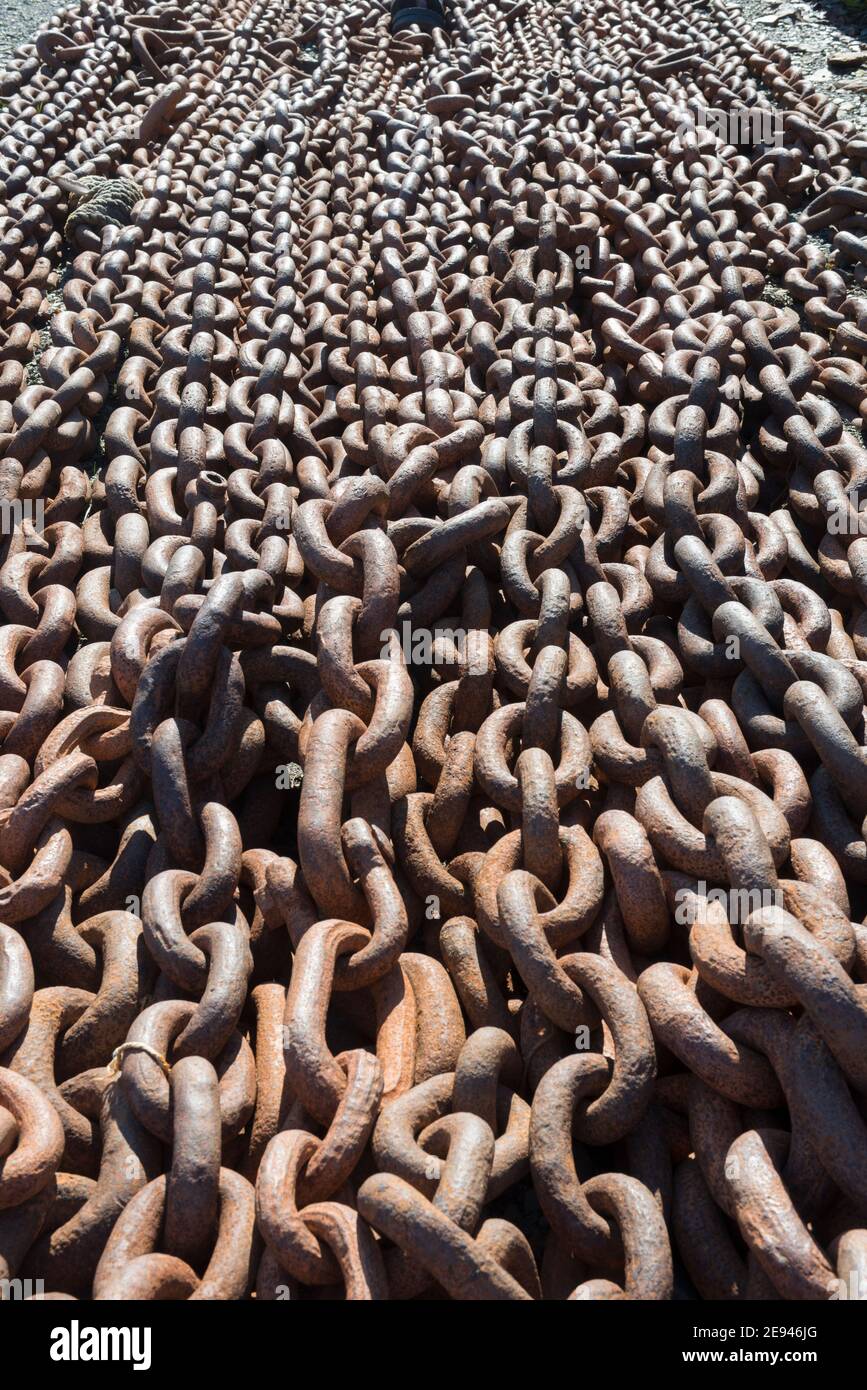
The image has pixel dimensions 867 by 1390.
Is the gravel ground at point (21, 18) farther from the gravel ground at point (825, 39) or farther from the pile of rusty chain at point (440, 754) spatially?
the gravel ground at point (825, 39)

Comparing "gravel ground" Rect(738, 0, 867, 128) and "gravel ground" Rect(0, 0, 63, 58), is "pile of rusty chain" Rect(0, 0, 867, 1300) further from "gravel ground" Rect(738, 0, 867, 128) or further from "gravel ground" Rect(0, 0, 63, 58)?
"gravel ground" Rect(0, 0, 63, 58)

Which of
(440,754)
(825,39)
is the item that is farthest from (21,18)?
(440,754)

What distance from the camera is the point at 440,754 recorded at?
7.73 ft

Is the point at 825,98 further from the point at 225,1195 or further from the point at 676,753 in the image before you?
the point at 225,1195

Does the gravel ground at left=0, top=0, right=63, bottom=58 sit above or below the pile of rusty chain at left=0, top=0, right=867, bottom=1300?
above

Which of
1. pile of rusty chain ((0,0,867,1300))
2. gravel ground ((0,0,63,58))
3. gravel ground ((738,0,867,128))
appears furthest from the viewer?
gravel ground ((0,0,63,58))

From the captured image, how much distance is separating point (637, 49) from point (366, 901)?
623 cm

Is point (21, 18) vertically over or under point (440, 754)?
over

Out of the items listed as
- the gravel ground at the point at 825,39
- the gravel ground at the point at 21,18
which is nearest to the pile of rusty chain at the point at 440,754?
the gravel ground at the point at 825,39

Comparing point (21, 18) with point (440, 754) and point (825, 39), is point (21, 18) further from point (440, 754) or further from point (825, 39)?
point (440, 754)

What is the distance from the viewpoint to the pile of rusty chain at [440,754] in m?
1.65

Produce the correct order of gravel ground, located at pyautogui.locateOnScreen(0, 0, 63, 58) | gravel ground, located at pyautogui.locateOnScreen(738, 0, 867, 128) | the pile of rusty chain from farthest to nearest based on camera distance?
gravel ground, located at pyautogui.locateOnScreen(0, 0, 63, 58)
gravel ground, located at pyautogui.locateOnScreen(738, 0, 867, 128)
the pile of rusty chain

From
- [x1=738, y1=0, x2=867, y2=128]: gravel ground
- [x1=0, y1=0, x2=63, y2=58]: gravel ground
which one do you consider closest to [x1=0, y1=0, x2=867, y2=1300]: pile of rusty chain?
[x1=738, y1=0, x2=867, y2=128]: gravel ground

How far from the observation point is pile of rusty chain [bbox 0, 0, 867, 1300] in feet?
5.41
